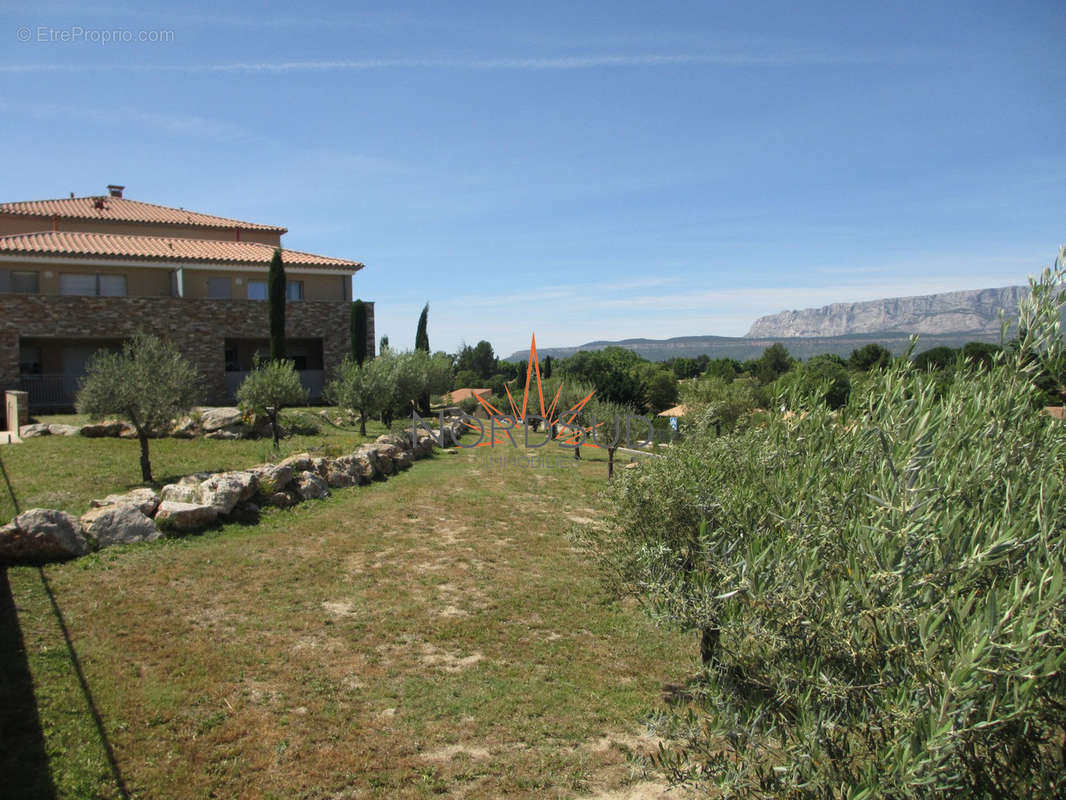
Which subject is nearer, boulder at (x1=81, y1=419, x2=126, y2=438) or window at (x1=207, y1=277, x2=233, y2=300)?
boulder at (x1=81, y1=419, x2=126, y2=438)

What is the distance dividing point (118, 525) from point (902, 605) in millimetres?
11727

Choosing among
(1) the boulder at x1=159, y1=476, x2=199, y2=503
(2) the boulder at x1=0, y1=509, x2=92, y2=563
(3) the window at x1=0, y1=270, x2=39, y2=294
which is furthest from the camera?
(3) the window at x1=0, y1=270, x2=39, y2=294

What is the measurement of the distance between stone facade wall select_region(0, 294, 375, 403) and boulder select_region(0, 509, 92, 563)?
16.0m

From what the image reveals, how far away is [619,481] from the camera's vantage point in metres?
7.67

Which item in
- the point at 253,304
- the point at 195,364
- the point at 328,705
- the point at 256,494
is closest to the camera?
the point at 328,705

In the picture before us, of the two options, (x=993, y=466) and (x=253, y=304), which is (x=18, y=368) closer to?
(x=253, y=304)

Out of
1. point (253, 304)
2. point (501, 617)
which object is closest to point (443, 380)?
point (253, 304)

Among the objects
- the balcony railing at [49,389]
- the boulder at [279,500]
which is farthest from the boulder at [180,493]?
the balcony railing at [49,389]

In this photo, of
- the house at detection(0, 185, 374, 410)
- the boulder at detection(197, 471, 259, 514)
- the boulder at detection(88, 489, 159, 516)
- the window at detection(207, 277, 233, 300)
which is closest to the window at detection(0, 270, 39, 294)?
the house at detection(0, 185, 374, 410)

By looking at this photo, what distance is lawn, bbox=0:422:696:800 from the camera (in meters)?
5.54

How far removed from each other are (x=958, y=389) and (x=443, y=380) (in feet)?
99.6

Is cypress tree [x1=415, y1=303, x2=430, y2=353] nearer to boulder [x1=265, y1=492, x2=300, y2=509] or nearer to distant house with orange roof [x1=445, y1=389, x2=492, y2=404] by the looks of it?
distant house with orange roof [x1=445, y1=389, x2=492, y2=404]

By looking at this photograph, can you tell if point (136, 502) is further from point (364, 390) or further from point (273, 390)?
point (364, 390)

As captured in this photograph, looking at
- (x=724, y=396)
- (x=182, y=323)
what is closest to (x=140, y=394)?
(x=182, y=323)
